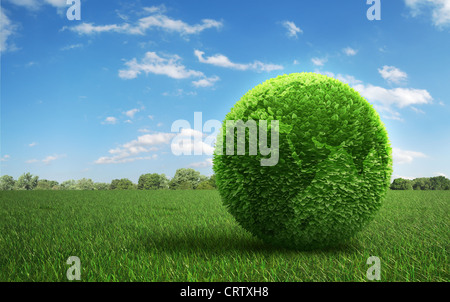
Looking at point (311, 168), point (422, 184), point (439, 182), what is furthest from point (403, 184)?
point (311, 168)

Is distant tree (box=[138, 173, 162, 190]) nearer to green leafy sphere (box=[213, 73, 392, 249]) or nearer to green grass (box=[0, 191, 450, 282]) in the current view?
green grass (box=[0, 191, 450, 282])

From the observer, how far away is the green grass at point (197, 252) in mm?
4574

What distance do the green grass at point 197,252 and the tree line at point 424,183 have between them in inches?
703

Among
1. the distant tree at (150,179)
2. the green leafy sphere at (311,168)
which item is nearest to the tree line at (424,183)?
the distant tree at (150,179)

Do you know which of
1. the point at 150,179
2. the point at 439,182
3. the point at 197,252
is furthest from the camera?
the point at 150,179

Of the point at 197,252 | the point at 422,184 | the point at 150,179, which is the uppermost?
the point at 150,179

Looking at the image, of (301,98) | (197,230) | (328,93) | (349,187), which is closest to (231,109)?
(301,98)

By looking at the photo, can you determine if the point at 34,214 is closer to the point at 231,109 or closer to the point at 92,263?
the point at 92,263

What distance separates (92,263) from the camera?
5.02 meters

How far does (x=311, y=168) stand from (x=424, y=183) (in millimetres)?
24198

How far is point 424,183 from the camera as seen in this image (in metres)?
25.4

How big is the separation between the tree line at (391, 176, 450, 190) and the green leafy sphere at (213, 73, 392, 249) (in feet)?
74.0

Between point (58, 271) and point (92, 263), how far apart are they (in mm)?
444

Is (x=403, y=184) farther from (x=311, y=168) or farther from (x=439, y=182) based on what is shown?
(x=311, y=168)
